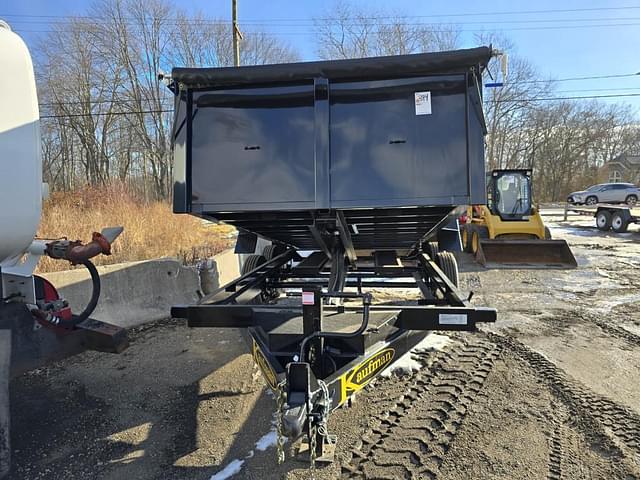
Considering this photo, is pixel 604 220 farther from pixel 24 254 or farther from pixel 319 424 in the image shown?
pixel 24 254

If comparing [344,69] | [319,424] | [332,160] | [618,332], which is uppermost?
[344,69]

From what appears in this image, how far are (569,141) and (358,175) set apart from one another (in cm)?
5799

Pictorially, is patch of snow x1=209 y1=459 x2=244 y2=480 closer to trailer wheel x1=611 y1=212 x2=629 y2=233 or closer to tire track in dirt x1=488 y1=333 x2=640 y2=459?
tire track in dirt x1=488 y1=333 x2=640 y2=459

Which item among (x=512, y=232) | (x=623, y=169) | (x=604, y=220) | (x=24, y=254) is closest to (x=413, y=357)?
(x=24, y=254)

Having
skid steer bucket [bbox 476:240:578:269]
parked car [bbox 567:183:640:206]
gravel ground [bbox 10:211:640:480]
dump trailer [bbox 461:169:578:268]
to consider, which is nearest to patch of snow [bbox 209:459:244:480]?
gravel ground [bbox 10:211:640:480]

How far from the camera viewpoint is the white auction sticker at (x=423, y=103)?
10.0ft

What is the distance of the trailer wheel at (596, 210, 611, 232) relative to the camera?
18438 millimetres

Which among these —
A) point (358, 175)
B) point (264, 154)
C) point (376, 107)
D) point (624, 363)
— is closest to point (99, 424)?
point (264, 154)

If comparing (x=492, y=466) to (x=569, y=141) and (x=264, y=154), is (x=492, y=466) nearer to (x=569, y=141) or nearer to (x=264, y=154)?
(x=264, y=154)

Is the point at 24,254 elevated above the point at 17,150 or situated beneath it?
situated beneath

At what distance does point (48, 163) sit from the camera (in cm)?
3281

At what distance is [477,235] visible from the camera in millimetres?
12289

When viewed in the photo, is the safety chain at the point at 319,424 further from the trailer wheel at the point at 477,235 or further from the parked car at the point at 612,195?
the parked car at the point at 612,195

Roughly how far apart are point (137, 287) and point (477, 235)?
9453 mm
